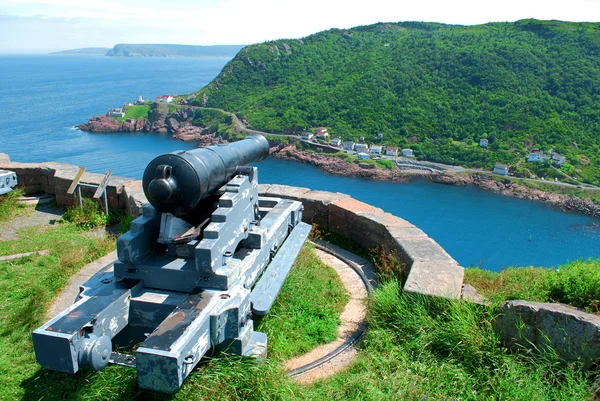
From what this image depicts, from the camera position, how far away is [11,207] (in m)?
6.35

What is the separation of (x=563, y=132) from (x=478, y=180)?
54.2 ft

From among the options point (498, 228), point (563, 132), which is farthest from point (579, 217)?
point (563, 132)

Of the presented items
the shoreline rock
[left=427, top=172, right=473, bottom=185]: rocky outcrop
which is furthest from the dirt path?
[left=427, top=172, right=473, bottom=185]: rocky outcrop

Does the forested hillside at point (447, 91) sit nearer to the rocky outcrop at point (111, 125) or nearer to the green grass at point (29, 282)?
the rocky outcrop at point (111, 125)

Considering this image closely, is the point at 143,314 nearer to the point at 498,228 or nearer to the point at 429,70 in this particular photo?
the point at 498,228

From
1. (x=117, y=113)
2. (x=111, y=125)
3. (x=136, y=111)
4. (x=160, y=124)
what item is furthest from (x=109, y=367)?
(x=136, y=111)

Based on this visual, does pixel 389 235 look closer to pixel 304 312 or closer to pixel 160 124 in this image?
pixel 304 312

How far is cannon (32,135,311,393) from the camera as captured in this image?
2.32 m

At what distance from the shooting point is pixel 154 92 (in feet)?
338

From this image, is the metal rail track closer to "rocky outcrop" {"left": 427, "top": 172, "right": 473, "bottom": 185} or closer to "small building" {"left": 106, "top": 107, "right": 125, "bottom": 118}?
"rocky outcrop" {"left": 427, "top": 172, "right": 473, "bottom": 185}

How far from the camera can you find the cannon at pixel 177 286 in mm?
2316

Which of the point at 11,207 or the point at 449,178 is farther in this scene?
the point at 449,178

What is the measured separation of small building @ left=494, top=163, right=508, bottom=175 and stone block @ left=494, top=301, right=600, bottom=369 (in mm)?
56053

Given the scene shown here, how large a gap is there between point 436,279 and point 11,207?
227 inches
